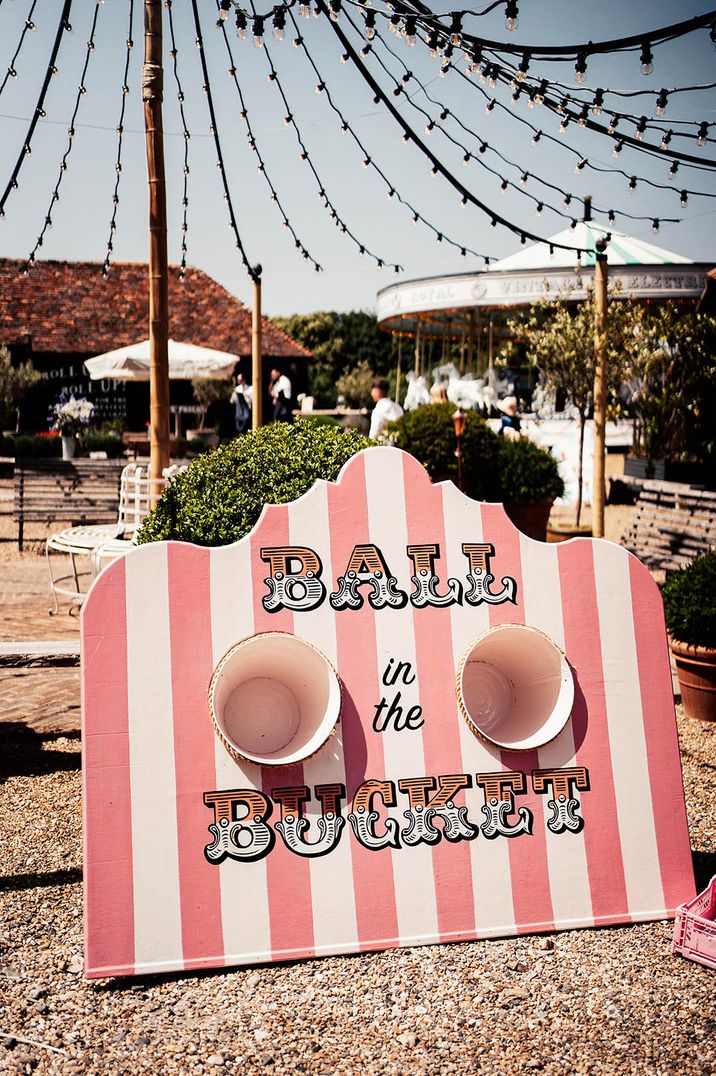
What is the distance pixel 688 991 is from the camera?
8.93 feet

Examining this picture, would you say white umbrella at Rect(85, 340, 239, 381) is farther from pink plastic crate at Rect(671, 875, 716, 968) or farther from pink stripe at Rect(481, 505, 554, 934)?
pink plastic crate at Rect(671, 875, 716, 968)

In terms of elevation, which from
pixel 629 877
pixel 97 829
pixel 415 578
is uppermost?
pixel 415 578

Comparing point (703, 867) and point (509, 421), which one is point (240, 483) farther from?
point (509, 421)

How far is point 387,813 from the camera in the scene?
294cm

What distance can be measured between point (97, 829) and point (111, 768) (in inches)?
6.7

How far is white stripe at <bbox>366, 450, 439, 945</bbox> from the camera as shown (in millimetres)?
2904

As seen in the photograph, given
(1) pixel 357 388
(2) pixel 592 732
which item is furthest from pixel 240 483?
(1) pixel 357 388

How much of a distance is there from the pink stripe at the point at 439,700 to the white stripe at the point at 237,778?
0.53 meters

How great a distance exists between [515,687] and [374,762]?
649 millimetres

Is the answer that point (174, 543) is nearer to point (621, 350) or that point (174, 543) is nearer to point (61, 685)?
point (61, 685)

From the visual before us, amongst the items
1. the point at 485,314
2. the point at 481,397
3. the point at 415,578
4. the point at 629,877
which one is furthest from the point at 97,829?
the point at 485,314

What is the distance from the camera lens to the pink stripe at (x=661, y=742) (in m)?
3.10

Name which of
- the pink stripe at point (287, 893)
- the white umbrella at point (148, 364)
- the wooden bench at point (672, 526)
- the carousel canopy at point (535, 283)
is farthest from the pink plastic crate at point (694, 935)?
the carousel canopy at point (535, 283)

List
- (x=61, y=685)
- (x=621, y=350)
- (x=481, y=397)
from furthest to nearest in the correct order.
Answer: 1. (x=481, y=397)
2. (x=621, y=350)
3. (x=61, y=685)
